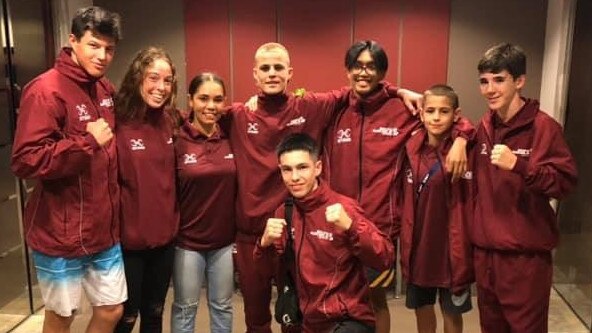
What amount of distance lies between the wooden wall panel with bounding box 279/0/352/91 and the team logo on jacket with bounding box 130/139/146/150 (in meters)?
1.99

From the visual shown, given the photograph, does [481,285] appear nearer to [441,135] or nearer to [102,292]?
[441,135]

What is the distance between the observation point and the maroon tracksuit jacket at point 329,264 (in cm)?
224

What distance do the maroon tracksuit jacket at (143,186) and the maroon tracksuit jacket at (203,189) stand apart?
89 millimetres

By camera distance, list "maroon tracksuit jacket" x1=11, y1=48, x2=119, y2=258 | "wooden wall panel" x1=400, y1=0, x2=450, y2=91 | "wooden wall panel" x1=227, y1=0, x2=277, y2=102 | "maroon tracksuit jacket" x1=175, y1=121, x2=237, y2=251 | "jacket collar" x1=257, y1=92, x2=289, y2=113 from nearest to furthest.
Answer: "maroon tracksuit jacket" x1=11, y1=48, x2=119, y2=258, "maroon tracksuit jacket" x1=175, y1=121, x2=237, y2=251, "jacket collar" x1=257, y1=92, x2=289, y2=113, "wooden wall panel" x1=400, y1=0, x2=450, y2=91, "wooden wall panel" x1=227, y1=0, x2=277, y2=102

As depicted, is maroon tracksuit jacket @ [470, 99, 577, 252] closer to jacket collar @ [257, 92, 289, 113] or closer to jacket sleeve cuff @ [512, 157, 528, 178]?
jacket sleeve cuff @ [512, 157, 528, 178]

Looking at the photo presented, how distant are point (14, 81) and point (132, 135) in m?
1.57

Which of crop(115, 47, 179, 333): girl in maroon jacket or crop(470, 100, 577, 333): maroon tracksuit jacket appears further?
crop(115, 47, 179, 333): girl in maroon jacket

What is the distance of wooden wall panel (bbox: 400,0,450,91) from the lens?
404 centimetres

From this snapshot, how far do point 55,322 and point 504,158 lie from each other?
1.84 meters

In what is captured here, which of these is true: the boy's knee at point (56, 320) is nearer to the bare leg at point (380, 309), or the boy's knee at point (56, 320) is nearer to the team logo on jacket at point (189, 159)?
the team logo on jacket at point (189, 159)

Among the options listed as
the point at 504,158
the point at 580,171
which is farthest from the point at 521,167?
the point at 580,171

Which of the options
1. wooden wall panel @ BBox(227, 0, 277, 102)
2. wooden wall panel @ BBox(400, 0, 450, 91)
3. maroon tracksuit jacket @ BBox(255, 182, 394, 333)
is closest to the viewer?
maroon tracksuit jacket @ BBox(255, 182, 394, 333)

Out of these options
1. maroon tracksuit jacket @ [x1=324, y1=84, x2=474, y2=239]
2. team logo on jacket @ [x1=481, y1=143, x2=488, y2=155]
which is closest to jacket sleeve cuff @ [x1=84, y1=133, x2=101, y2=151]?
maroon tracksuit jacket @ [x1=324, y1=84, x2=474, y2=239]

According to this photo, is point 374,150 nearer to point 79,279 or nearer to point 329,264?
point 329,264
